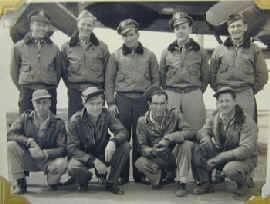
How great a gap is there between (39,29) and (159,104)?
60cm

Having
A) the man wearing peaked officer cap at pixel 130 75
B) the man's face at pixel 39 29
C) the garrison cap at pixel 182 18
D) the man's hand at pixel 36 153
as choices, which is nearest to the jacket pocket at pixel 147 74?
the man wearing peaked officer cap at pixel 130 75

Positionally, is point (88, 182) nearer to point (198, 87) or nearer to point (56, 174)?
point (56, 174)

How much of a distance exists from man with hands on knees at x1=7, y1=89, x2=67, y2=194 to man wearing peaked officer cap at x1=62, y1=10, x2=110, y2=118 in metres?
0.13

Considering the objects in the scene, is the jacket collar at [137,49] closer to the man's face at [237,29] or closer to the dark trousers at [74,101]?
the dark trousers at [74,101]

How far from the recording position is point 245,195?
5.58 ft

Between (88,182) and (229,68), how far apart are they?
0.77 m

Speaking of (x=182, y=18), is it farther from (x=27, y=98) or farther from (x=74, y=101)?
(x=27, y=98)

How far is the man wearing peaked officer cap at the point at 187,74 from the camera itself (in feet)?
5.53

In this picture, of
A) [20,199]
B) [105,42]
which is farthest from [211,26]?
[20,199]

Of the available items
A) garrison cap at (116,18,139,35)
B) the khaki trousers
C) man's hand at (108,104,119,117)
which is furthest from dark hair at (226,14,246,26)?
the khaki trousers

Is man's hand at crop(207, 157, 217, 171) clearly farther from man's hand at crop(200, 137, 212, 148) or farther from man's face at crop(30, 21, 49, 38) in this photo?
man's face at crop(30, 21, 49, 38)

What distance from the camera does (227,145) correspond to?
1694mm

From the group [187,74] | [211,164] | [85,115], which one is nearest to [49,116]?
[85,115]

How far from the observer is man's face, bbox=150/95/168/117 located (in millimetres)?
1699
